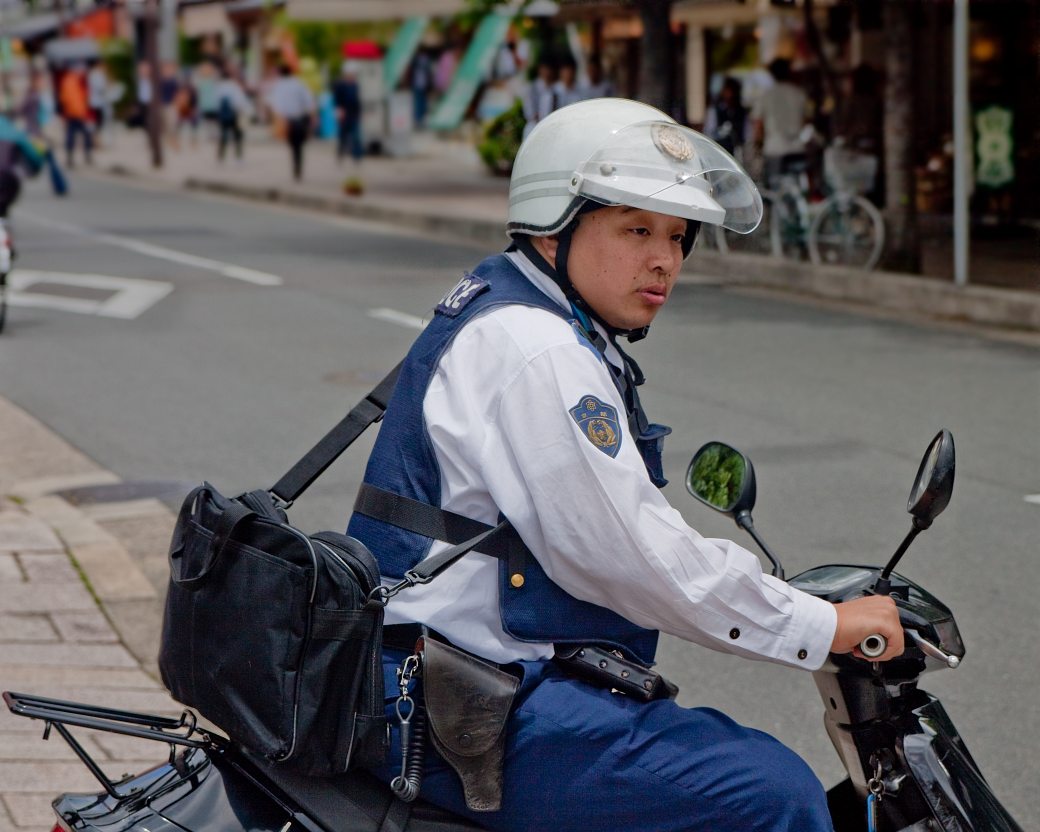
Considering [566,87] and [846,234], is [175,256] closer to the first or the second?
[846,234]

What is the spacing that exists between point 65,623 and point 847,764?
3.74 metres

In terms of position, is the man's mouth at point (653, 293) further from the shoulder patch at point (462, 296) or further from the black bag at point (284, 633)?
the black bag at point (284, 633)

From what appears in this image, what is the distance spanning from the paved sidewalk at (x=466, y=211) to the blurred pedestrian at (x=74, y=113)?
660 millimetres

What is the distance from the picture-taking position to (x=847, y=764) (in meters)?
2.39

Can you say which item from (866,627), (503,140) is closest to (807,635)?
(866,627)

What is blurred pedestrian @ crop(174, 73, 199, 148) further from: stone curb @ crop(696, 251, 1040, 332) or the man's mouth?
the man's mouth

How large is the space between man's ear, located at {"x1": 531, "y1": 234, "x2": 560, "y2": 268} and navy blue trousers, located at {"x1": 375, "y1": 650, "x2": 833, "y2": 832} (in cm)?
58

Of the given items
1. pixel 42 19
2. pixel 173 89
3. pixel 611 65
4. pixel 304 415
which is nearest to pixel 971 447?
pixel 304 415

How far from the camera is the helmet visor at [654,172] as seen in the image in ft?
7.45

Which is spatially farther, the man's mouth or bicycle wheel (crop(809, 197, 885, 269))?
bicycle wheel (crop(809, 197, 885, 269))

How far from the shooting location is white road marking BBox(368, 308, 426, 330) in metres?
12.7

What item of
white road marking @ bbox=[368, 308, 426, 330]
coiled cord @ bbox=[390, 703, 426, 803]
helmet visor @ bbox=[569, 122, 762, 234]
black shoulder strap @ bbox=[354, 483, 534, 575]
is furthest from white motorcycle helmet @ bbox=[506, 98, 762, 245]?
white road marking @ bbox=[368, 308, 426, 330]

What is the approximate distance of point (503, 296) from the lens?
231 centimetres

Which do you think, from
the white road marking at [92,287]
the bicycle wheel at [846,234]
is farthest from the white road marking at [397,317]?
the bicycle wheel at [846,234]
